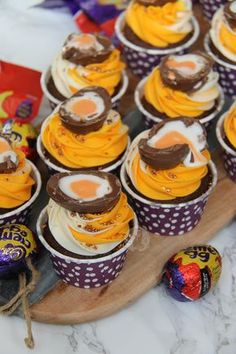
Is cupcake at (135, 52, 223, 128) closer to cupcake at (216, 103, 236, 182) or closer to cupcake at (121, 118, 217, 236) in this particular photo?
cupcake at (216, 103, 236, 182)

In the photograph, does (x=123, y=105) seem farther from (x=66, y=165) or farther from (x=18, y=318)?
(x=18, y=318)

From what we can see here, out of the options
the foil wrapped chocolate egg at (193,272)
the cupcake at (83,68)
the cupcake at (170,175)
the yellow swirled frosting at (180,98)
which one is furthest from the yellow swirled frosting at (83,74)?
the foil wrapped chocolate egg at (193,272)

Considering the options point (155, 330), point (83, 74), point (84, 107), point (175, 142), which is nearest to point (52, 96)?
point (83, 74)

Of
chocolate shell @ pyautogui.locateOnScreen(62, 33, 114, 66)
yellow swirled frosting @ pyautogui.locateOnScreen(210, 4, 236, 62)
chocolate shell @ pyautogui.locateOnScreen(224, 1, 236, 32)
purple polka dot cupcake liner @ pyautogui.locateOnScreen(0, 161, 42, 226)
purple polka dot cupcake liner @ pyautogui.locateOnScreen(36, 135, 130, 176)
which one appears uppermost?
chocolate shell @ pyautogui.locateOnScreen(224, 1, 236, 32)

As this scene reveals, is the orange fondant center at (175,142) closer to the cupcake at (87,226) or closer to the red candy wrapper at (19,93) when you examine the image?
the cupcake at (87,226)

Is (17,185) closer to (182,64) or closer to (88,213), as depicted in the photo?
(88,213)

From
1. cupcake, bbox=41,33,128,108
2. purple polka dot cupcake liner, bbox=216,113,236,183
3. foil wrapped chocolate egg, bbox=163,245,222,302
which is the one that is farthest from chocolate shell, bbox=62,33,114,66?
foil wrapped chocolate egg, bbox=163,245,222,302
